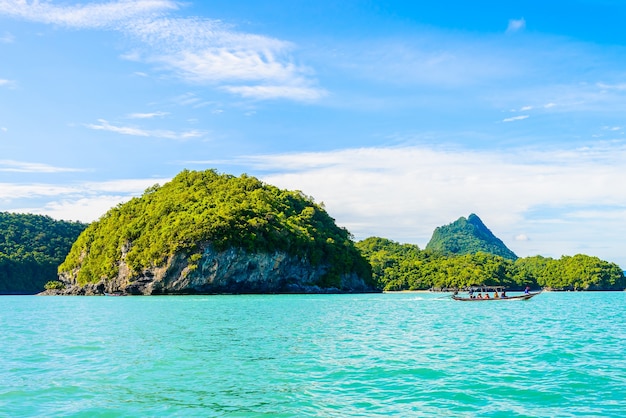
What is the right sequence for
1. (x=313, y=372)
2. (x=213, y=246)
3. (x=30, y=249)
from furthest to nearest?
(x=30, y=249), (x=213, y=246), (x=313, y=372)

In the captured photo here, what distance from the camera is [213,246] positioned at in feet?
294

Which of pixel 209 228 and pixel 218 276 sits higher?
pixel 209 228

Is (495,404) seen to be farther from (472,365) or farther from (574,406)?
(472,365)

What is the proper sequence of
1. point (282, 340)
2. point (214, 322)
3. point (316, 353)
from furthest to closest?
point (214, 322), point (282, 340), point (316, 353)

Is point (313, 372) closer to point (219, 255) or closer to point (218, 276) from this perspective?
point (219, 255)

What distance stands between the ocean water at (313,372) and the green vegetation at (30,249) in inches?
3926

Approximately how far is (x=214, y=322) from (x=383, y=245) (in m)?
151

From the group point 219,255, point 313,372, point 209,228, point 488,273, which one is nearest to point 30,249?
point 209,228

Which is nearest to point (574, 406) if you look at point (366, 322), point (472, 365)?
point (472, 365)

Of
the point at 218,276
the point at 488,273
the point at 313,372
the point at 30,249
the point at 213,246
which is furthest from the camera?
the point at 488,273

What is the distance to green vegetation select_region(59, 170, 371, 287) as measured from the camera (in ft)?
301

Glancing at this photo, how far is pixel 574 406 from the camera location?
489 inches

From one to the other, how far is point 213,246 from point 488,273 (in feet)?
257

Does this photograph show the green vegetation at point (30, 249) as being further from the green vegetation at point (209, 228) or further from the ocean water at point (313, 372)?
the ocean water at point (313, 372)
